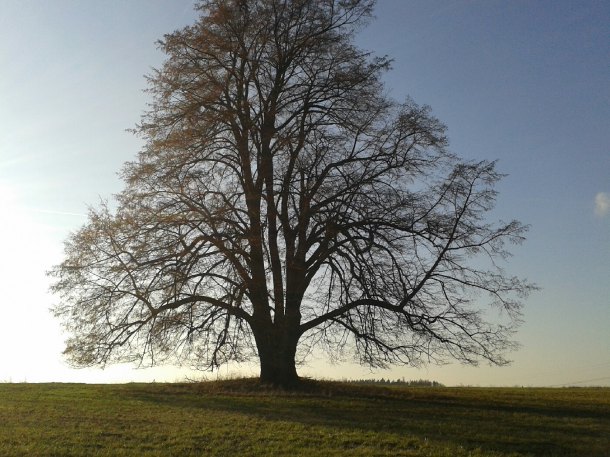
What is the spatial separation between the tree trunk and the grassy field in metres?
0.72

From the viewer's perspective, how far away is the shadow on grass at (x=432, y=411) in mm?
13148

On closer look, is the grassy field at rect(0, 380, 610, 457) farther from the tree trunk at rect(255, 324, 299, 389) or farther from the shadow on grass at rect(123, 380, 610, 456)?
the tree trunk at rect(255, 324, 299, 389)

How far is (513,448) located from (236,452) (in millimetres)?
5065

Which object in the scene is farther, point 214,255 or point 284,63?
point 284,63

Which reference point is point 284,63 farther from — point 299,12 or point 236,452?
point 236,452

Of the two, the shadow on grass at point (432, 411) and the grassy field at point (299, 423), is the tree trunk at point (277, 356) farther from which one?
the grassy field at point (299, 423)

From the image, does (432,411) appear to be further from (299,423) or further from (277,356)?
(277,356)

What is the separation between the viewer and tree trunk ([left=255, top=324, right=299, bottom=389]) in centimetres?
2143

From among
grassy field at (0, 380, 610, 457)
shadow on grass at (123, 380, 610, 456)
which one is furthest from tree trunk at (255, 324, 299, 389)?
grassy field at (0, 380, 610, 457)

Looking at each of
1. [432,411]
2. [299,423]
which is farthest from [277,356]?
[299,423]

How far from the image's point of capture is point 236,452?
38.9 feet

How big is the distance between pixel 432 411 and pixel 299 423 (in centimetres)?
413

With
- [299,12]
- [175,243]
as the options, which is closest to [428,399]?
[175,243]

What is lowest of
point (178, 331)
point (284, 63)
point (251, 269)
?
point (178, 331)
